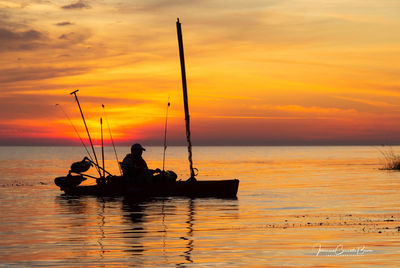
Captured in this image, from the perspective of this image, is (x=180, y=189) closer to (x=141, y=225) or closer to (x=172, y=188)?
(x=172, y=188)

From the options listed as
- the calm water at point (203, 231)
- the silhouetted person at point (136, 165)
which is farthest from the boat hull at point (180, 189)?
the calm water at point (203, 231)

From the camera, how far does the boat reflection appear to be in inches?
648

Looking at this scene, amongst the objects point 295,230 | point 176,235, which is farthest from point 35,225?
point 295,230

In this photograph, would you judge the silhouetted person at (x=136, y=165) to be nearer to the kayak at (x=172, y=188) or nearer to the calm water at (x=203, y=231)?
the kayak at (x=172, y=188)

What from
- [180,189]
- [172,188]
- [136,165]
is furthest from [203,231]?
[172,188]

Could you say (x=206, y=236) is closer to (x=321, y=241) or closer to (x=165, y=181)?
(x=321, y=241)

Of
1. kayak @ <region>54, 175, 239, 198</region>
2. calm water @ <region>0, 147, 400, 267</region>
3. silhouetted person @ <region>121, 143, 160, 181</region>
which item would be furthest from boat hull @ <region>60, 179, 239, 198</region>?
calm water @ <region>0, 147, 400, 267</region>

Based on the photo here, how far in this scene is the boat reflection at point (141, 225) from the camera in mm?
16453

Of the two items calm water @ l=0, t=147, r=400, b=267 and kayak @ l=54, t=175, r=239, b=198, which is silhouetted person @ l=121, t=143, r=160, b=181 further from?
calm water @ l=0, t=147, r=400, b=267

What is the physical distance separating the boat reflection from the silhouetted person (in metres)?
1.43

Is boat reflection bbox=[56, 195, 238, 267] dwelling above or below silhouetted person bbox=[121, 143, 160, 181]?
below

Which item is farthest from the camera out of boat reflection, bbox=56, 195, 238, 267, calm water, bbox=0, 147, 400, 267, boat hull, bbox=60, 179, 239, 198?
boat hull, bbox=60, 179, 239, 198

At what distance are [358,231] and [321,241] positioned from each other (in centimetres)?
272

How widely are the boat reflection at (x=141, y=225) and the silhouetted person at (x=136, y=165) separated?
4.70ft
